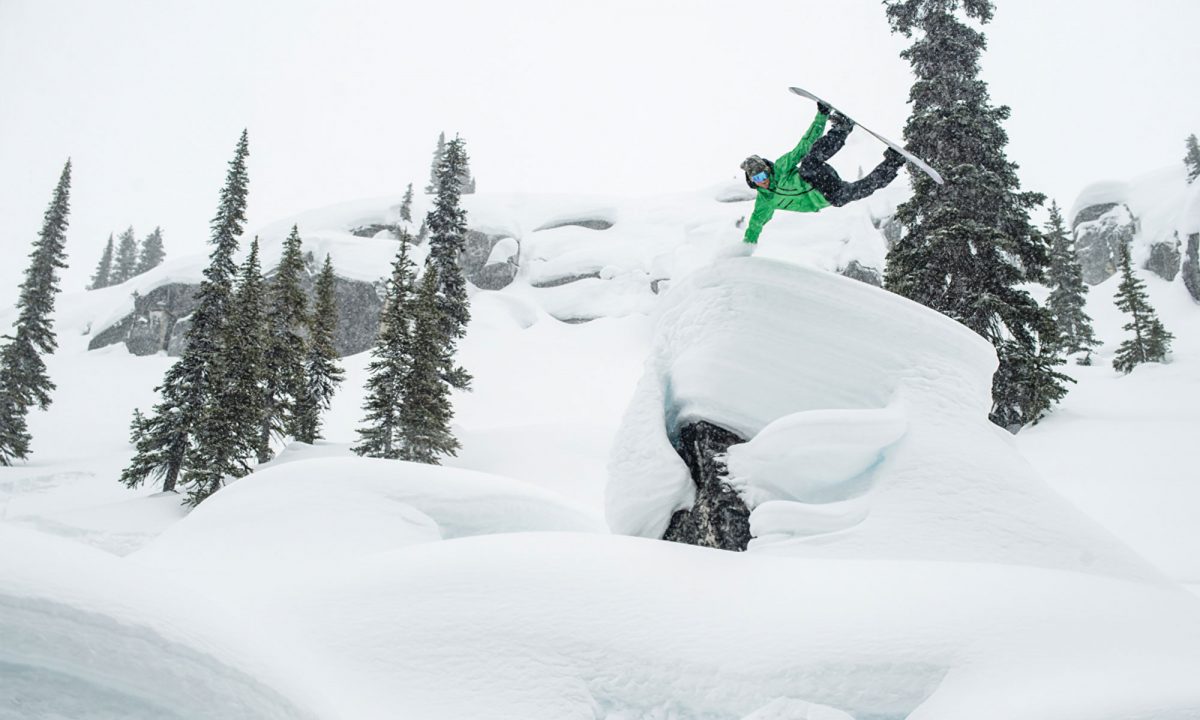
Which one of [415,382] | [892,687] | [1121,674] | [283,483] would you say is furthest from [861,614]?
[415,382]

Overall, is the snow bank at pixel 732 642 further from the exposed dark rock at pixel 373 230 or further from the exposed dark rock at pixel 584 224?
the exposed dark rock at pixel 584 224

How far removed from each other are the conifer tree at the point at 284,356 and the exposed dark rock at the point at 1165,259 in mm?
56380

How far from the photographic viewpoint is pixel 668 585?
3766mm

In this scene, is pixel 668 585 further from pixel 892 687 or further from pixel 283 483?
pixel 283 483

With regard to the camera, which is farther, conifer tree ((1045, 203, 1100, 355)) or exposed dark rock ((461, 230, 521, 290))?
exposed dark rock ((461, 230, 521, 290))

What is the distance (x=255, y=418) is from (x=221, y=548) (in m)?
16.9

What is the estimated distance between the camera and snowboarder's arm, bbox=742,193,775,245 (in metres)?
7.02

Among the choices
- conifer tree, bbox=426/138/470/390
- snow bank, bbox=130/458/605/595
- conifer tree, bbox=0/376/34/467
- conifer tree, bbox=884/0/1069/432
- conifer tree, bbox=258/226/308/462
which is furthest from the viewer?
conifer tree, bbox=426/138/470/390

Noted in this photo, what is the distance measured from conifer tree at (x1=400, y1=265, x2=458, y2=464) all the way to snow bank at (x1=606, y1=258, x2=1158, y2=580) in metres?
14.1

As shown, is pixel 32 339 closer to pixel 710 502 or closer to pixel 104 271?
pixel 710 502

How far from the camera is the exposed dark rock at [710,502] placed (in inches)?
231

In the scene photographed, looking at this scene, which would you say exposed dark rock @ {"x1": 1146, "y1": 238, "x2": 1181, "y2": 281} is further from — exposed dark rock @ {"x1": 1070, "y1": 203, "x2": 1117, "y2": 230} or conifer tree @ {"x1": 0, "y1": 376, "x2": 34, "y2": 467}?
conifer tree @ {"x1": 0, "y1": 376, "x2": 34, "y2": 467}

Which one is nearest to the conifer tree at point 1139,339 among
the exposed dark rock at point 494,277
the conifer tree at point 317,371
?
the conifer tree at point 317,371

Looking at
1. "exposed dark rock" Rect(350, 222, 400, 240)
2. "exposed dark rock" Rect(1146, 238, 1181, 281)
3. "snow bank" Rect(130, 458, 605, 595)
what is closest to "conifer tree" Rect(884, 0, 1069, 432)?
"snow bank" Rect(130, 458, 605, 595)
